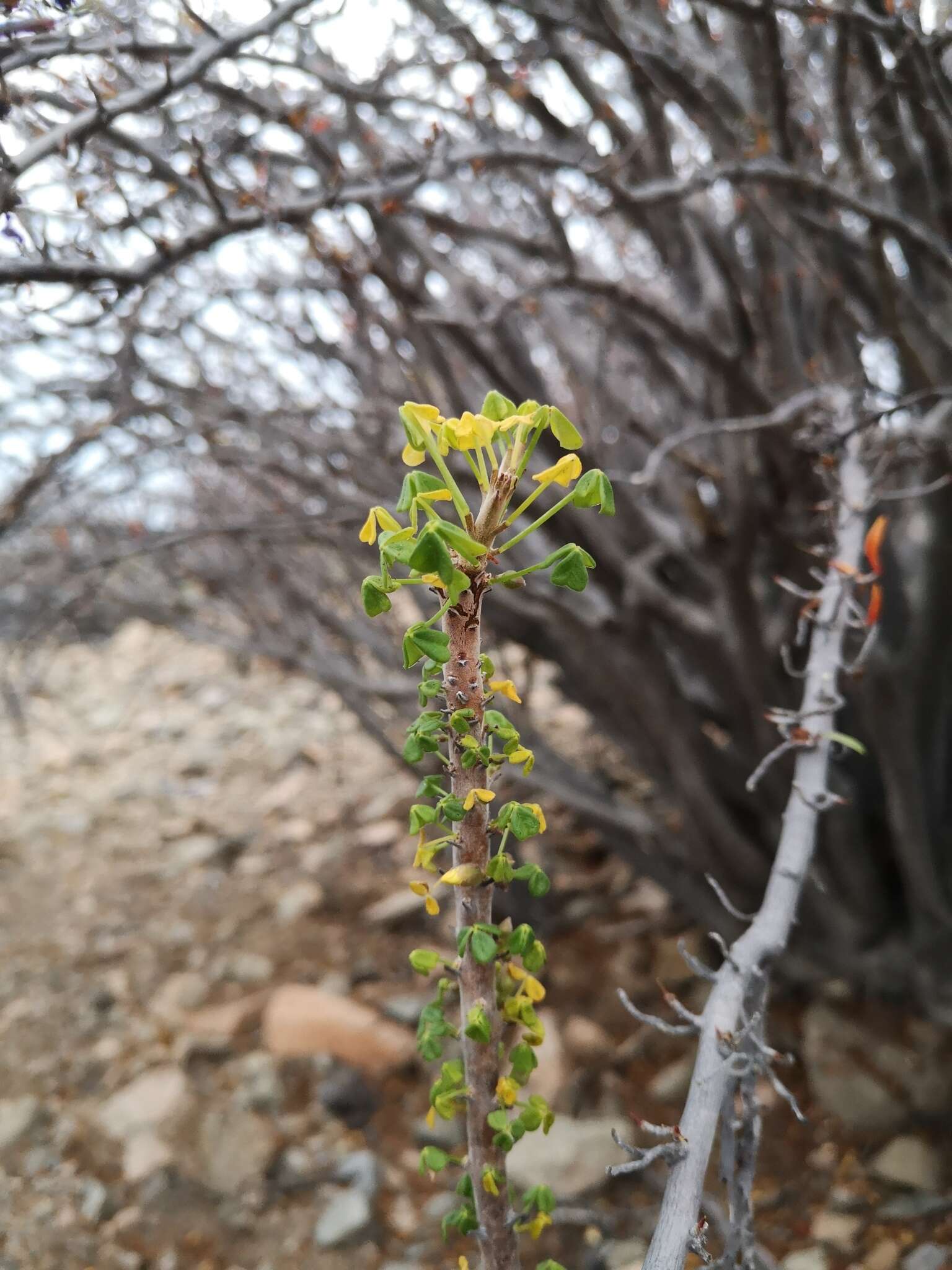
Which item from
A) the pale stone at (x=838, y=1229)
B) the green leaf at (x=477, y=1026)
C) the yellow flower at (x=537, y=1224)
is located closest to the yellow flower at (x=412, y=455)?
the green leaf at (x=477, y=1026)

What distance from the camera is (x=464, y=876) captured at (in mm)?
722

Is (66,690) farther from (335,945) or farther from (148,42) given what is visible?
(148,42)

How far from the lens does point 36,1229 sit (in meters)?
1.82

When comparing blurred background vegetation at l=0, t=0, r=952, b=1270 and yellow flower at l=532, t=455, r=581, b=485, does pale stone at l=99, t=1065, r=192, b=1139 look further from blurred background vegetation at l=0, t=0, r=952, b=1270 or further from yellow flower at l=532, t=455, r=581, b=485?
yellow flower at l=532, t=455, r=581, b=485

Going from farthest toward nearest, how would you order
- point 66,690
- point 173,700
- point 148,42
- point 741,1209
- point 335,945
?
point 66,690
point 173,700
point 335,945
point 148,42
point 741,1209

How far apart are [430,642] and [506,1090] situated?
420mm

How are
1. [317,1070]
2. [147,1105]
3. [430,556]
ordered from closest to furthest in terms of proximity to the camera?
1. [430,556]
2. [147,1105]
3. [317,1070]

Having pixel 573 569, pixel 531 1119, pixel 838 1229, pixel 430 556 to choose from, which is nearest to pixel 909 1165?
pixel 838 1229

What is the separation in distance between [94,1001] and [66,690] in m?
4.13

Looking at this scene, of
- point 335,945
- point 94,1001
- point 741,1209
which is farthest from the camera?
point 335,945

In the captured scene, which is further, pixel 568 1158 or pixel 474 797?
pixel 568 1158

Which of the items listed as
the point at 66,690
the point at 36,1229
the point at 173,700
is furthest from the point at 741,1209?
the point at 66,690

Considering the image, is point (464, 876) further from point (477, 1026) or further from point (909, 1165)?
point (909, 1165)

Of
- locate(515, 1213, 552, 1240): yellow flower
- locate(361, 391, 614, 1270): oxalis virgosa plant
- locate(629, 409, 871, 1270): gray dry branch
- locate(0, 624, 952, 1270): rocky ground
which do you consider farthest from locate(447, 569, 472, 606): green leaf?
locate(0, 624, 952, 1270): rocky ground
